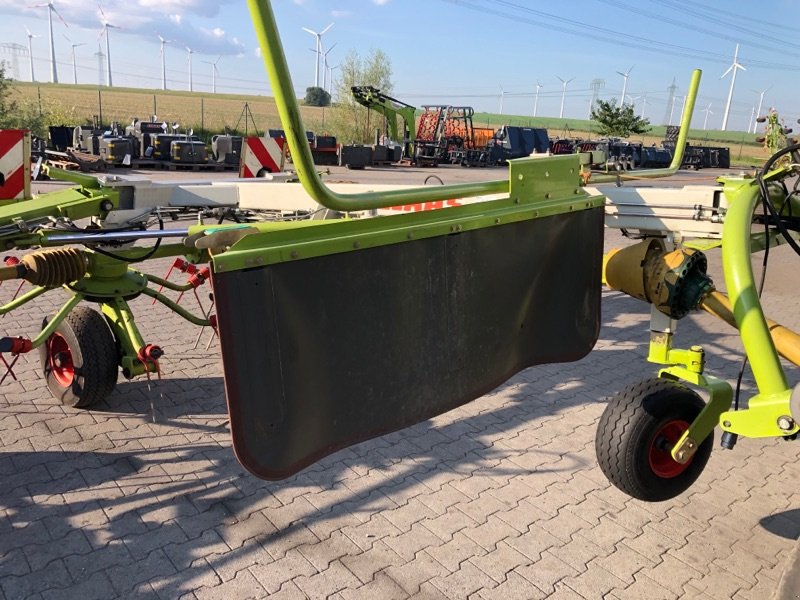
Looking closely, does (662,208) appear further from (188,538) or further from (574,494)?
(188,538)

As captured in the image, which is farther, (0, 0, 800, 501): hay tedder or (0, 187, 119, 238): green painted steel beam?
(0, 187, 119, 238): green painted steel beam

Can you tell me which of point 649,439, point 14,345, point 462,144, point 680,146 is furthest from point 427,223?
point 462,144

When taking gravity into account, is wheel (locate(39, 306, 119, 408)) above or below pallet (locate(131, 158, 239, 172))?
below

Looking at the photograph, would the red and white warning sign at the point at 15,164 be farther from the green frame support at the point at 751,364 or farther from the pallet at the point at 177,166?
the pallet at the point at 177,166

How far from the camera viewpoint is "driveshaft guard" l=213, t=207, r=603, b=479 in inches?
64.1

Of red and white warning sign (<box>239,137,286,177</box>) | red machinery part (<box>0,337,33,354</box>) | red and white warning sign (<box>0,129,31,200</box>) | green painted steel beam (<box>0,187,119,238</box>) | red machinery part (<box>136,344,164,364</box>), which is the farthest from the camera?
red and white warning sign (<box>239,137,286,177</box>)

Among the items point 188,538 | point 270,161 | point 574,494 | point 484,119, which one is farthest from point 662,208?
point 484,119

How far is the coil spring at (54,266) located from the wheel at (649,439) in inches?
121

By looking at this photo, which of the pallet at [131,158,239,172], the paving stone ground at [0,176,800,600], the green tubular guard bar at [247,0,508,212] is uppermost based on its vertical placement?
the green tubular guard bar at [247,0,508,212]

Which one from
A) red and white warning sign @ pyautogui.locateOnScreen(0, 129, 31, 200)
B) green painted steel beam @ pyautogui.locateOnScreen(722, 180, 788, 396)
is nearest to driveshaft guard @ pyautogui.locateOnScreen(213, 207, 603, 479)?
green painted steel beam @ pyautogui.locateOnScreen(722, 180, 788, 396)

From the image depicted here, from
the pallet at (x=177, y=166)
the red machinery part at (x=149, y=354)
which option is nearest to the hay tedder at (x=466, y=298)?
the red machinery part at (x=149, y=354)

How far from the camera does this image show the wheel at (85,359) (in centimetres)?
418

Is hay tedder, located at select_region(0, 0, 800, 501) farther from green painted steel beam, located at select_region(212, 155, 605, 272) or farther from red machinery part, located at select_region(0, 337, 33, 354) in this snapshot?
red machinery part, located at select_region(0, 337, 33, 354)

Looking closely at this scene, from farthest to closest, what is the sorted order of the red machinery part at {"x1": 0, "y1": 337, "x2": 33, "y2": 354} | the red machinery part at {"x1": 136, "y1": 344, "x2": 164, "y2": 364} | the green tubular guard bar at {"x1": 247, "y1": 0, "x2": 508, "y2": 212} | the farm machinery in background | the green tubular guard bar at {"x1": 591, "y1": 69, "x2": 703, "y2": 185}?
the farm machinery in background → the red machinery part at {"x1": 136, "y1": 344, "x2": 164, "y2": 364} → the red machinery part at {"x1": 0, "y1": 337, "x2": 33, "y2": 354} → the green tubular guard bar at {"x1": 591, "y1": 69, "x2": 703, "y2": 185} → the green tubular guard bar at {"x1": 247, "y1": 0, "x2": 508, "y2": 212}
